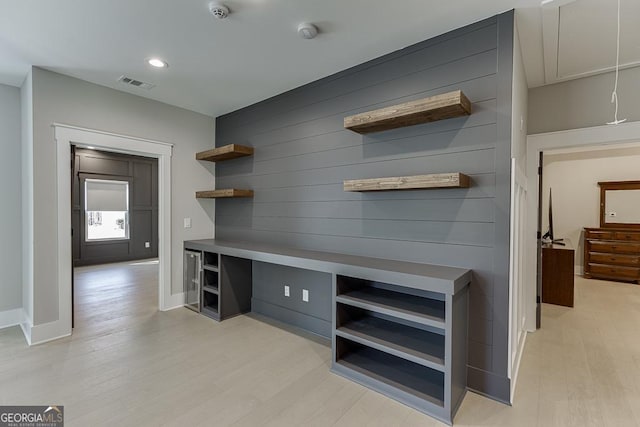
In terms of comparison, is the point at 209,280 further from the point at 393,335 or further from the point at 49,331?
the point at 393,335

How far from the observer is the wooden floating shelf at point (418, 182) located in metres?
2.13

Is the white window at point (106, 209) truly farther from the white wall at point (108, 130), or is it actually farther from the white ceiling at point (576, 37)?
the white ceiling at point (576, 37)

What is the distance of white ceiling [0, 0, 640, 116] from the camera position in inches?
82.6

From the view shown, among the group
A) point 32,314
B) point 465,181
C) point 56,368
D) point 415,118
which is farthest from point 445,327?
point 32,314

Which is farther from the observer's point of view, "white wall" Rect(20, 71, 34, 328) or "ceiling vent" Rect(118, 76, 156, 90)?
"ceiling vent" Rect(118, 76, 156, 90)

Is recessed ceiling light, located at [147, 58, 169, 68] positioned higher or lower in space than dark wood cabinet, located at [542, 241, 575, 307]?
higher

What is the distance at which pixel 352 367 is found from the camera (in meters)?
2.43

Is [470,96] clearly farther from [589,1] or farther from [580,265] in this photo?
[580,265]

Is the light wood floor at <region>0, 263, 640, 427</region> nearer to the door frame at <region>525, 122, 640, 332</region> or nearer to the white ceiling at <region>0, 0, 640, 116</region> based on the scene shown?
the door frame at <region>525, 122, 640, 332</region>

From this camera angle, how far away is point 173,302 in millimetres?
4047

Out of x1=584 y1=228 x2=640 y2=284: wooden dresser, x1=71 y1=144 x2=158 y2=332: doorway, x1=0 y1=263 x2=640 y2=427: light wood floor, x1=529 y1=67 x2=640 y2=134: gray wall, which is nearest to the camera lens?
x1=0 y1=263 x2=640 y2=427: light wood floor

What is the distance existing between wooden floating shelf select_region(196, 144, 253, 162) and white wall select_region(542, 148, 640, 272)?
587 cm

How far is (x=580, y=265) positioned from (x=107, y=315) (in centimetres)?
855

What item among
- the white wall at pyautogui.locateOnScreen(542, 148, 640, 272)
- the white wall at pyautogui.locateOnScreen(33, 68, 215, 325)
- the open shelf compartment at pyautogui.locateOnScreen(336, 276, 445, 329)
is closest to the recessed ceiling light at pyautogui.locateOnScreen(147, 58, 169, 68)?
the white wall at pyautogui.locateOnScreen(33, 68, 215, 325)
